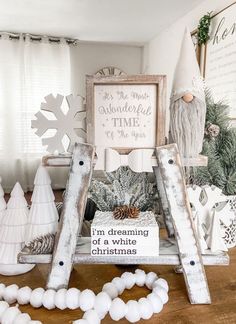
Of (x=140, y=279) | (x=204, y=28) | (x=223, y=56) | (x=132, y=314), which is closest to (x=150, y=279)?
(x=140, y=279)

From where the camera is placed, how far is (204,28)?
2170 millimetres

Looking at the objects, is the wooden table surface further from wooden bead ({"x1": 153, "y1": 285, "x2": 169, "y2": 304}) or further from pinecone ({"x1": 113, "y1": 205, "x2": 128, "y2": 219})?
pinecone ({"x1": 113, "y1": 205, "x2": 128, "y2": 219})

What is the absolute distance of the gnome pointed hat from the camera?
0.61 m

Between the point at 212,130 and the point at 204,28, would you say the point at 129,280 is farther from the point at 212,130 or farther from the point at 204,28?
the point at 204,28

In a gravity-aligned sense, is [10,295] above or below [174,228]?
below

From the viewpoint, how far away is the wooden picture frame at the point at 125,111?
1.96 ft

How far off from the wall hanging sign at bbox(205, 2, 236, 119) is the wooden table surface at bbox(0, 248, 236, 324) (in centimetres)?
144

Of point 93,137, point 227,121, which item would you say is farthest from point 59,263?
point 227,121

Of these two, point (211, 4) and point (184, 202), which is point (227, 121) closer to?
point (184, 202)

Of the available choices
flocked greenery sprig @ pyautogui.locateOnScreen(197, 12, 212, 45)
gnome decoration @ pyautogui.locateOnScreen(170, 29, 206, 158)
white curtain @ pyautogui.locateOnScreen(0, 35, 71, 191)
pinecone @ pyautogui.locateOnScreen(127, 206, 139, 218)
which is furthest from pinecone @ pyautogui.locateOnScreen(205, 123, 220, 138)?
white curtain @ pyautogui.locateOnScreen(0, 35, 71, 191)

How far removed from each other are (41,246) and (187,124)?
15.9 inches

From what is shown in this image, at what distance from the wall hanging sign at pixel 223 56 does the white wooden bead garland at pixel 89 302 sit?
162 centimetres

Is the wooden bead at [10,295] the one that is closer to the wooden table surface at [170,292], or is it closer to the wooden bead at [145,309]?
the wooden table surface at [170,292]

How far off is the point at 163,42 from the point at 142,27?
29 cm
